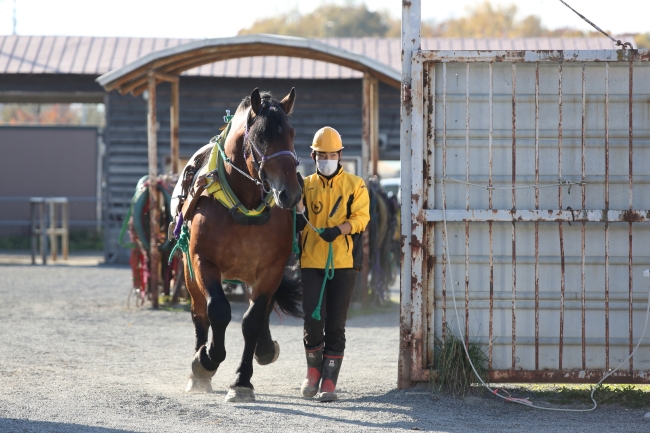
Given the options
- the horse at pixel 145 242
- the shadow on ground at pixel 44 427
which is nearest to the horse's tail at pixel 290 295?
the shadow on ground at pixel 44 427

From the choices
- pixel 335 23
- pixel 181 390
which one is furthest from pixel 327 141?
pixel 335 23

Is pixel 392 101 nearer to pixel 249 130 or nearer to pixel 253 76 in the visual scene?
pixel 253 76

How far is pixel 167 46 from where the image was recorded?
21.3 metres

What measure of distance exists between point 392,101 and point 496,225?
45.6 ft

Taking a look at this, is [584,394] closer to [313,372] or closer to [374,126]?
[313,372]

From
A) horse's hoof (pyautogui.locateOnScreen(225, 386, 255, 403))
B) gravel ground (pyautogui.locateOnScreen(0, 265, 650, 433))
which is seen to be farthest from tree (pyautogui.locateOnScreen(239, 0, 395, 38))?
horse's hoof (pyautogui.locateOnScreen(225, 386, 255, 403))

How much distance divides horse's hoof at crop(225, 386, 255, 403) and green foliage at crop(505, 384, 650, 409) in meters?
1.79

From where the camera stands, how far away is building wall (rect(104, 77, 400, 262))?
1947 centimetres

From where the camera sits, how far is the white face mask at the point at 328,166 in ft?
19.7

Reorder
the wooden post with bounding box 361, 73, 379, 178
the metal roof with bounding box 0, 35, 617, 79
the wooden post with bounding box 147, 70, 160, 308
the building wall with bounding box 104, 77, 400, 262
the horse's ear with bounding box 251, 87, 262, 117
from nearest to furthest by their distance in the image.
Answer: the horse's ear with bounding box 251, 87, 262, 117
the wooden post with bounding box 147, 70, 160, 308
the wooden post with bounding box 361, 73, 379, 178
the metal roof with bounding box 0, 35, 617, 79
the building wall with bounding box 104, 77, 400, 262

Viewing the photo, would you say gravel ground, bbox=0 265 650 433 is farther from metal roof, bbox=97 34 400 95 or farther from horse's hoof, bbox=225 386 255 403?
metal roof, bbox=97 34 400 95

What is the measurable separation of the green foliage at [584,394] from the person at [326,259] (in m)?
1.30

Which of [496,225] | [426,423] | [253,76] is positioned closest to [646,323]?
[496,225]

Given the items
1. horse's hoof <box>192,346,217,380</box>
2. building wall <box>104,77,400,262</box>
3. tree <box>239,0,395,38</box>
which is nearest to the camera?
horse's hoof <box>192,346,217,380</box>
